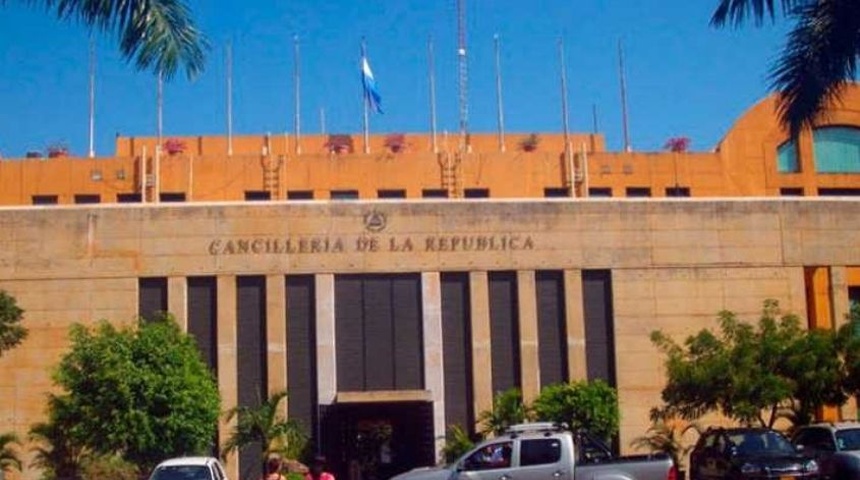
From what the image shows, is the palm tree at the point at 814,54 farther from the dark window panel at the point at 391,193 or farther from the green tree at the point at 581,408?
the dark window panel at the point at 391,193

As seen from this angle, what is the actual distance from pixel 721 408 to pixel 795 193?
63.4 ft

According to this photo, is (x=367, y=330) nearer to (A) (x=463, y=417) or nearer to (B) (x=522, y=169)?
(A) (x=463, y=417)

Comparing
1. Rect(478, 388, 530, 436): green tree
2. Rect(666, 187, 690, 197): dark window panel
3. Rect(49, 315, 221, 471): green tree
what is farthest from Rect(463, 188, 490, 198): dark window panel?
Rect(49, 315, 221, 471): green tree

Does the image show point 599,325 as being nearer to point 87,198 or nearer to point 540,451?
point 540,451

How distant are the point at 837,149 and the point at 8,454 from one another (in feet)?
116

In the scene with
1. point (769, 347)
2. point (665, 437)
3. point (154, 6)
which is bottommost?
point (665, 437)

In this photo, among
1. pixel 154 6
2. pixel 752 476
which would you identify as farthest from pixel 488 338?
pixel 154 6

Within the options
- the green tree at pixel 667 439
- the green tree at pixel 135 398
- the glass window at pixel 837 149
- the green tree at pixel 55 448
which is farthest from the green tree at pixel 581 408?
the glass window at pixel 837 149

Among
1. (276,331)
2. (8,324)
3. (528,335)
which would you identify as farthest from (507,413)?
(8,324)

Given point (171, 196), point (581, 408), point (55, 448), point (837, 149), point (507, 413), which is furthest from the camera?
point (837, 149)

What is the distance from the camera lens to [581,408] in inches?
1554

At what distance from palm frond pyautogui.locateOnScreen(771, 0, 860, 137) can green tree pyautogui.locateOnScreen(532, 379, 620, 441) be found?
63.6 feet

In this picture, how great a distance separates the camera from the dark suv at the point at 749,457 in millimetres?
25516

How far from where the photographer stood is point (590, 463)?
81.7 feet
